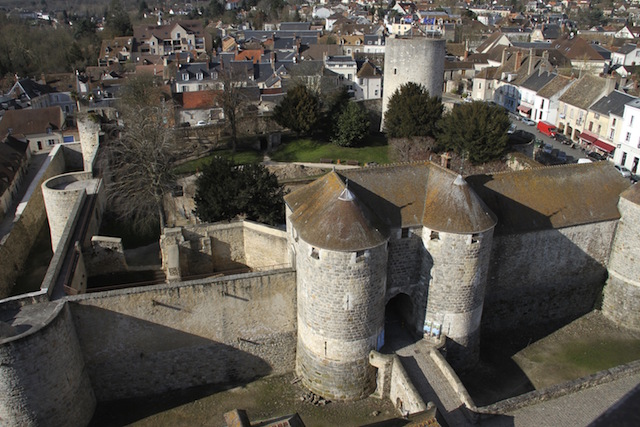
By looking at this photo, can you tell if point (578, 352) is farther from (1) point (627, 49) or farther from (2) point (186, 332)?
(1) point (627, 49)

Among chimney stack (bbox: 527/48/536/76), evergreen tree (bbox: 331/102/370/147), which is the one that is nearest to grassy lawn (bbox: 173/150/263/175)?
evergreen tree (bbox: 331/102/370/147)

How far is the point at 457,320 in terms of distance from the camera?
1700 cm

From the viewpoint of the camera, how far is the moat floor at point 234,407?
16109 mm

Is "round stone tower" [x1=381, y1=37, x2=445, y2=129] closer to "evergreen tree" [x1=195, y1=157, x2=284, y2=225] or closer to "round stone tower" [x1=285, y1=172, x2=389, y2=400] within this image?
"evergreen tree" [x1=195, y1=157, x2=284, y2=225]

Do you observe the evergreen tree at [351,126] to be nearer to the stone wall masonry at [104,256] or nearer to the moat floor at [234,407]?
the stone wall masonry at [104,256]

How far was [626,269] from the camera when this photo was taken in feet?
64.7

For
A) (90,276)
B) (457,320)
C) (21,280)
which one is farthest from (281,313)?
(21,280)

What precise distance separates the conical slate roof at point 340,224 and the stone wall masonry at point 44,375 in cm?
742

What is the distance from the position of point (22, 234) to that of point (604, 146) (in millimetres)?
37611

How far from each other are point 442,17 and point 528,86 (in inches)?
1967

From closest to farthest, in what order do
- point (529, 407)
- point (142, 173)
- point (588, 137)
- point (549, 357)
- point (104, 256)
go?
point (529, 407)
point (549, 357)
point (104, 256)
point (142, 173)
point (588, 137)

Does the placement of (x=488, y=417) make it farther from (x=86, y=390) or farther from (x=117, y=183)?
(x=117, y=183)

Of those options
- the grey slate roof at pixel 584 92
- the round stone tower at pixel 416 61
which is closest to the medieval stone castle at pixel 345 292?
the round stone tower at pixel 416 61

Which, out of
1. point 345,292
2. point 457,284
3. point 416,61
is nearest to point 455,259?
point 457,284
